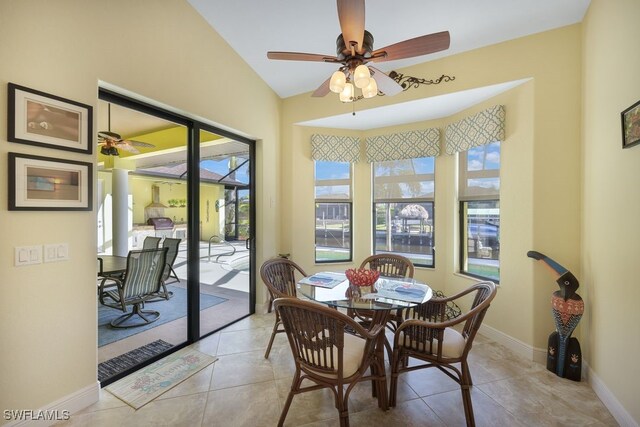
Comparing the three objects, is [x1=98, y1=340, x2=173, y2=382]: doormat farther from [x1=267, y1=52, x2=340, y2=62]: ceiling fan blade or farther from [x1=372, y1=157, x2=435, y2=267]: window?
[x1=372, y1=157, x2=435, y2=267]: window

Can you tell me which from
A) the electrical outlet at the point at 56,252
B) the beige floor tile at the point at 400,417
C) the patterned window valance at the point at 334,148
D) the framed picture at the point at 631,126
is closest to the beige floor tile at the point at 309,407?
the beige floor tile at the point at 400,417

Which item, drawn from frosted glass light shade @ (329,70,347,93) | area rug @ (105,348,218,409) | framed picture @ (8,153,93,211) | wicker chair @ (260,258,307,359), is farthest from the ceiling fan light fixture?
area rug @ (105,348,218,409)

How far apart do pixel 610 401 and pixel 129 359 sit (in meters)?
3.84

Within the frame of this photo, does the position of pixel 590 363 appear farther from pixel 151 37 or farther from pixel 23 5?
pixel 23 5

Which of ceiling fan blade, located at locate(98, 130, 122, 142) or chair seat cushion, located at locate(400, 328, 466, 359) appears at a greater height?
ceiling fan blade, located at locate(98, 130, 122, 142)

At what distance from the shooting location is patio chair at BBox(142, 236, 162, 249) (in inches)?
122

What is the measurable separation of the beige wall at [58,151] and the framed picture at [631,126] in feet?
11.0

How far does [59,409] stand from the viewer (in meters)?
1.76

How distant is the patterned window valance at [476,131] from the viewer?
2.81 metres

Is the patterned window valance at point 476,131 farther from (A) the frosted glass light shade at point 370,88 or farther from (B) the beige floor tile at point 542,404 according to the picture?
(B) the beige floor tile at point 542,404

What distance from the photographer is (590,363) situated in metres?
2.20

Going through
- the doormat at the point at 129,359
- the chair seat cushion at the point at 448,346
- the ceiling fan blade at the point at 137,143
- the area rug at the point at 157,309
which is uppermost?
the ceiling fan blade at the point at 137,143

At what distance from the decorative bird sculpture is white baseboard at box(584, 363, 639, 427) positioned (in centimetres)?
10

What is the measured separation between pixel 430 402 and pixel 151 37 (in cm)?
364
